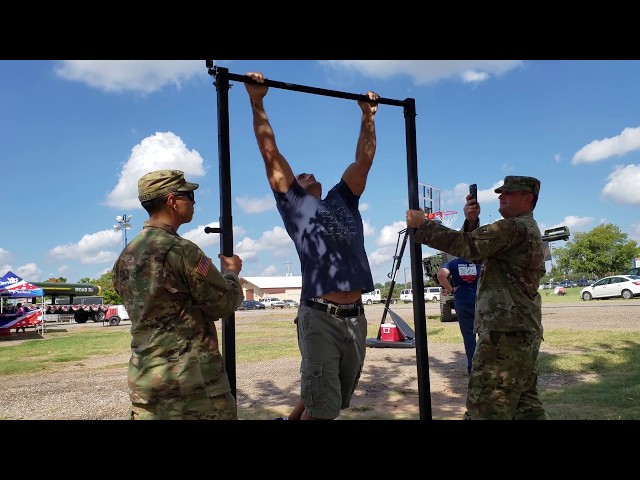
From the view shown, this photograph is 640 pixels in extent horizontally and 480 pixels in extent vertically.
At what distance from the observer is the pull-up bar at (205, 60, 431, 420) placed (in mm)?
2602

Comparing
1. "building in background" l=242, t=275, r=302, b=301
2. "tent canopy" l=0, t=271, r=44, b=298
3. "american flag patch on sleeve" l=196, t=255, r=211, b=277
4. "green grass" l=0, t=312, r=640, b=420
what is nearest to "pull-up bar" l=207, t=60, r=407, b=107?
"american flag patch on sleeve" l=196, t=255, r=211, b=277

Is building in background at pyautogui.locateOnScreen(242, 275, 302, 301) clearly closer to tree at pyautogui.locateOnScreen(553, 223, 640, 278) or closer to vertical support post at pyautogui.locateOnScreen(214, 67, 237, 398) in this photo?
tree at pyautogui.locateOnScreen(553, 223, 640, 278)

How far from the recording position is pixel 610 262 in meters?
62.9

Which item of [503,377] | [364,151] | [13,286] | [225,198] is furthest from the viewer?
[13,286]

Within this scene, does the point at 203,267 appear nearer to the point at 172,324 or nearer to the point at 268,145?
the point at 172,324

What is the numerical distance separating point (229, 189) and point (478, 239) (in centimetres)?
149

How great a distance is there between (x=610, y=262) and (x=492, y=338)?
69355 millimetres

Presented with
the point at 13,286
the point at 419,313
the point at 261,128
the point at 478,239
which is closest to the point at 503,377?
the point at 419,313

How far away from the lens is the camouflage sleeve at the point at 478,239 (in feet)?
9.91

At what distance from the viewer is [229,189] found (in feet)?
8.70

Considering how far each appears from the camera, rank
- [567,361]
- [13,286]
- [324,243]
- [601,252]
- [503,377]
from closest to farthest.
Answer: [324,243]
[503,377]
[567,361]
[13,286]
[601,252]

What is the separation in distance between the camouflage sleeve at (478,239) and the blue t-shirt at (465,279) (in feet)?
10.8

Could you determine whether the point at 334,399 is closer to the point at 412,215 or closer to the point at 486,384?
the point at 486,384

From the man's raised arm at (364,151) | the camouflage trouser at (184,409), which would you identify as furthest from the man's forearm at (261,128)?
the camouflage trouser at (184,409)
